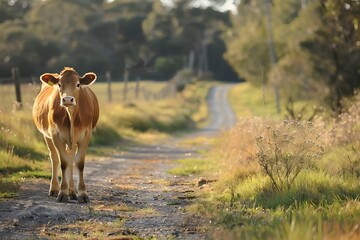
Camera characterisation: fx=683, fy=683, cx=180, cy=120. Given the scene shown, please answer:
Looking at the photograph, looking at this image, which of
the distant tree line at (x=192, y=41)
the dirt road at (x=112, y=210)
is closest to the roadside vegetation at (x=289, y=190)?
the dirt road at (x=112, y=210)

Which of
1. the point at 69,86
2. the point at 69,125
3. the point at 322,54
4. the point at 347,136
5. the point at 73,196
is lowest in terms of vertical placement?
the point at 73,196

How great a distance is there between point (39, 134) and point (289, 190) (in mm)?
10020

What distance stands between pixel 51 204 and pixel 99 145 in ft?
39.9

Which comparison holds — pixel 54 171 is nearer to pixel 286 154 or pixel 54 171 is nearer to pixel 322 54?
pixel 286 154

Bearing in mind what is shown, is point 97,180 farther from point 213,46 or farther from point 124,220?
point 213,46

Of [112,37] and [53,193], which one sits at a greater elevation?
[112,37]

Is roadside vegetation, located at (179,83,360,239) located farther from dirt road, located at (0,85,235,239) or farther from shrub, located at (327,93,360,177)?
dirt road, located at (0,85,235,239)

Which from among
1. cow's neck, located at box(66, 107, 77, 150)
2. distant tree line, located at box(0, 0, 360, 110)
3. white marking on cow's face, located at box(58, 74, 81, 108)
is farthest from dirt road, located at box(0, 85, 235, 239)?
distant tree line, located at box(0, 0, 360, 110)

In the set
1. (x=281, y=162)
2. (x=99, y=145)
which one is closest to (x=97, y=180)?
(x=281, y=162)

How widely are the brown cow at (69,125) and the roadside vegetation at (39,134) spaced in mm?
860

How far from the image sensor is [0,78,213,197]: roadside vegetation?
13023 millimetres

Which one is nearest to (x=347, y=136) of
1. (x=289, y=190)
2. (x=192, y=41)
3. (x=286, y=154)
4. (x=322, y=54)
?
(x=286, y=154)

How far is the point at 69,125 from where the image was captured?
10445 mm

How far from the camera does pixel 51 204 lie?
9633 mm
